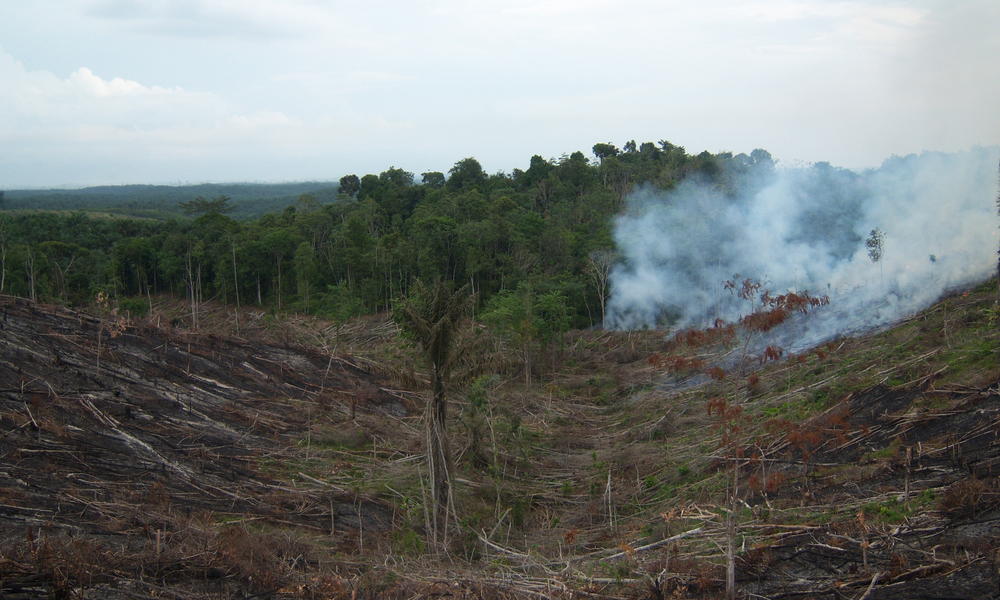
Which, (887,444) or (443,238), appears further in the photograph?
(443,238)

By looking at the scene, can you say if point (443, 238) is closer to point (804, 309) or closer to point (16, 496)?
point (804, 309)

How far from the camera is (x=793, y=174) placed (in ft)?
79.9

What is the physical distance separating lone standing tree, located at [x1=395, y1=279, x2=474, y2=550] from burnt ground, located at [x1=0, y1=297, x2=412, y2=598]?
4.12 feet

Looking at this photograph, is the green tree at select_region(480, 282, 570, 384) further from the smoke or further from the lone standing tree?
the lone standing tree

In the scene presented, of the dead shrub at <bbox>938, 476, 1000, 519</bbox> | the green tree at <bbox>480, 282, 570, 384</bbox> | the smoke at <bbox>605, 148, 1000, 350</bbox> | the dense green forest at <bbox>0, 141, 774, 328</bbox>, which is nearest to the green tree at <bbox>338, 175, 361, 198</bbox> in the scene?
the dense green forest at <bbox>0, 141, 774, 328</bbox>

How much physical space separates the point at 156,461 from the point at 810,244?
59.3 ft

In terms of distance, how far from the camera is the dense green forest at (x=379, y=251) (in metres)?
25.6

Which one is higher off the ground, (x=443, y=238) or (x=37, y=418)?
(x=443, y=238)

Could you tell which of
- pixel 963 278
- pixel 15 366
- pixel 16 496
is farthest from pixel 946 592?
pixel 15 366

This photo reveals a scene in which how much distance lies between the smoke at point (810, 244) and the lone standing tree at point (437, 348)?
10.1 m

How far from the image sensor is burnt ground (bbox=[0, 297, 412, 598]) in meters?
7.05

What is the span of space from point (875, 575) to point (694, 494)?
383cm

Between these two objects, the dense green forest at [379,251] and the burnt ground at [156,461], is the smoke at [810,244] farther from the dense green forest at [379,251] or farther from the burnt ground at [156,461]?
the burnt ground at [156,461]

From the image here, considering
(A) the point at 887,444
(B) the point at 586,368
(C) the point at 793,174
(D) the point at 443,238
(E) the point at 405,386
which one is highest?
(C) the point at 793,174
